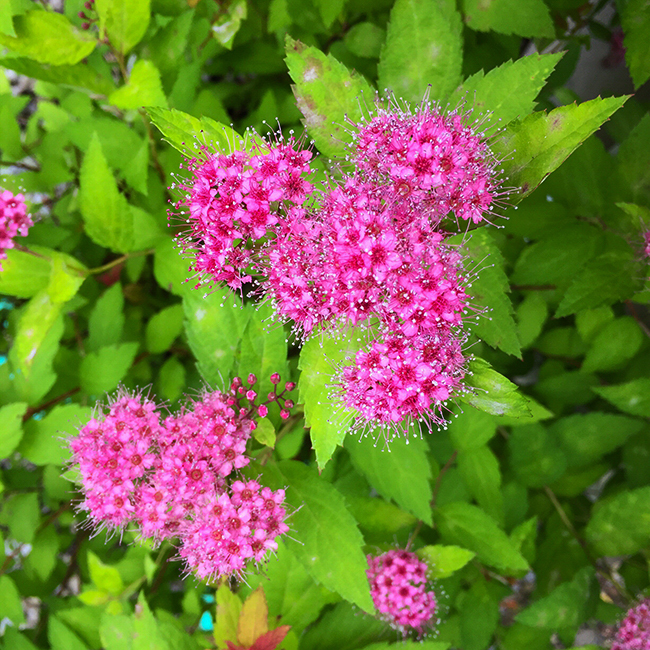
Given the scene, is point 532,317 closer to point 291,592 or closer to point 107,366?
point 291,592

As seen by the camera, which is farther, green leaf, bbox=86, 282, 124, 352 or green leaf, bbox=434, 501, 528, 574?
green leaf, bbox=86, 282, 124, 352

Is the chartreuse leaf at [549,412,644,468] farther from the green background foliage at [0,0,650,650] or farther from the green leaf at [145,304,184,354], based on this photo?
the green leaf at [145,304,184,354]

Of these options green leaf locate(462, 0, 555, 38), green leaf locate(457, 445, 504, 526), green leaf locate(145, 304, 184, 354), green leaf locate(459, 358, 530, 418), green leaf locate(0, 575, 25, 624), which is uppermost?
green leaf locate(462, 0, 555, 38)

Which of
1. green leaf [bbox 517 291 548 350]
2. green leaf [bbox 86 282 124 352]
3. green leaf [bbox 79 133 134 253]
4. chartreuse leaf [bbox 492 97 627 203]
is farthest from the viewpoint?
green leaf [bbox 86 282 124 352]

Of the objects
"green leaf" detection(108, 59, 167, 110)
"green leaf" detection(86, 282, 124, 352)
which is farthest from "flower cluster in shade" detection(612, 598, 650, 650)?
"green leaf" detection(108, 59, 167, 110)

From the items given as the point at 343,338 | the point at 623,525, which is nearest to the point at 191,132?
the point at 343,338

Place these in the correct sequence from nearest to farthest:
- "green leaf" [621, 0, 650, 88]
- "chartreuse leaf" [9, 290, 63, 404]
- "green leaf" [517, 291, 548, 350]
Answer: "green leaf" [621, 0, 650, 88] < "chartreuse leaf" [9, 290, 63, 404] < "green leaf" [517, 291, 548, 350]

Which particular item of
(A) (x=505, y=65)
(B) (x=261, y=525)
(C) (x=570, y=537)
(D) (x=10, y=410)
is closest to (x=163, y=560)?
(D) (x=10, y=410)
